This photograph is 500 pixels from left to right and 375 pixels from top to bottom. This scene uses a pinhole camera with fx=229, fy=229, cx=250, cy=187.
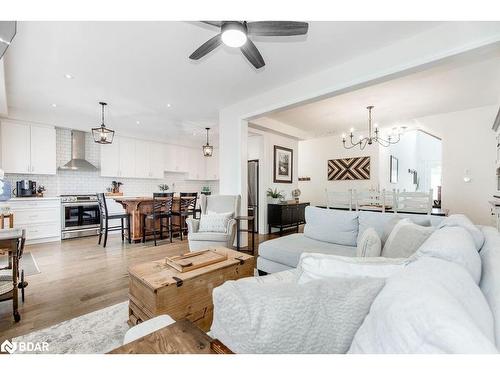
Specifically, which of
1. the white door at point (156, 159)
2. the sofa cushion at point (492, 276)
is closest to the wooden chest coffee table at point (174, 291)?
the sofa cushion at point (492, 276)

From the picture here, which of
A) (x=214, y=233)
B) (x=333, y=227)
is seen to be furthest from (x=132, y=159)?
(x=333, y=227)

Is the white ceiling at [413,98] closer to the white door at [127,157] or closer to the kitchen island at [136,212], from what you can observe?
the kitchen island at [136,212]

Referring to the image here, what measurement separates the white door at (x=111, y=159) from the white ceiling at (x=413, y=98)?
13.4 ft

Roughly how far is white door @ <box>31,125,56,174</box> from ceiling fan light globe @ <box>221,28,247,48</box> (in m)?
5.10

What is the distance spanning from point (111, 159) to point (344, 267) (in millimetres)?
6314

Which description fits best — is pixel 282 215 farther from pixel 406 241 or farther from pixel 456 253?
pixel 456 253

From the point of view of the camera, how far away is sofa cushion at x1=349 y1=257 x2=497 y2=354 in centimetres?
45

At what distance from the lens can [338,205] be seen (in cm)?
464

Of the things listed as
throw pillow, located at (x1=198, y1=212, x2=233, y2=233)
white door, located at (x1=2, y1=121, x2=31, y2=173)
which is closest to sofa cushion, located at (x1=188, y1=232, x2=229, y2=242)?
throw pillow, located at (x1=198, y1=212, x2=233, y2=233)

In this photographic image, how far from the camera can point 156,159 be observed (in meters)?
6.66

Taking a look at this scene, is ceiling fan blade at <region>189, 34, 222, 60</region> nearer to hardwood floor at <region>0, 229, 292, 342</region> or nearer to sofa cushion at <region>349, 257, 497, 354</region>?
sofa cushion at <region>349, 257, 497, 354</region>
